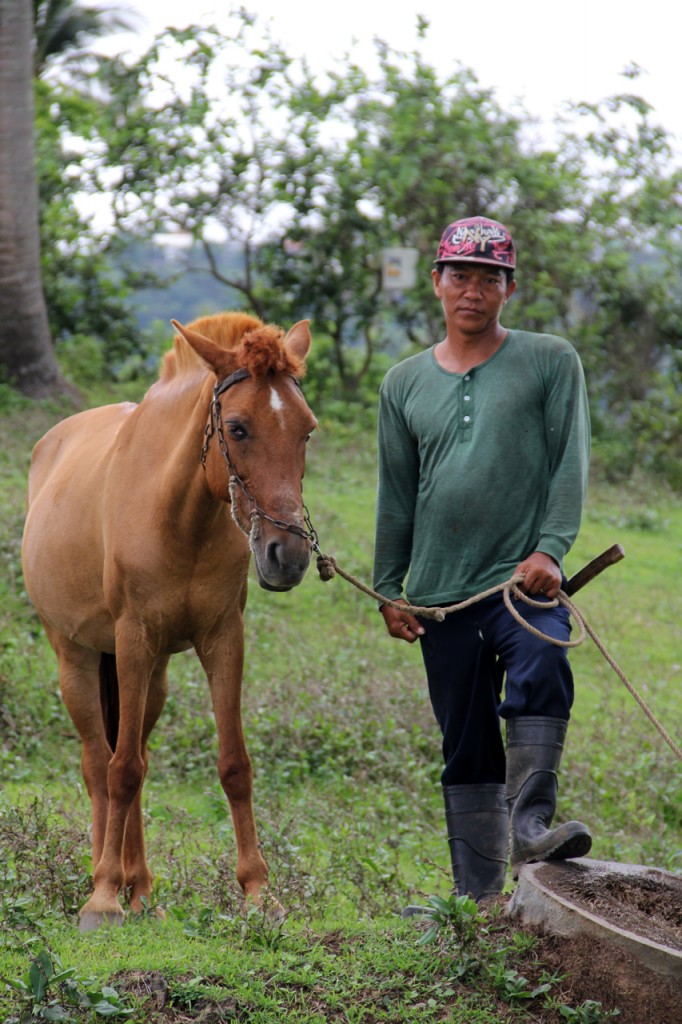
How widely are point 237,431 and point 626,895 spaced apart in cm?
204

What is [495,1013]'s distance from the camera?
3805 mm

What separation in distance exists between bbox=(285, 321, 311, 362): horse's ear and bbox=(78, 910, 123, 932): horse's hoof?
220 cm

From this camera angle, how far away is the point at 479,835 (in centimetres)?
461

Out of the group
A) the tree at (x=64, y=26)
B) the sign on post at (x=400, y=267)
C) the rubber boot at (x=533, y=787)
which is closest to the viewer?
the rubber boot at (x=533, y=787)

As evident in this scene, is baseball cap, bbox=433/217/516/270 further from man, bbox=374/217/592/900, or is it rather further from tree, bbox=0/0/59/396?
tree, bbox=0/0/59/396

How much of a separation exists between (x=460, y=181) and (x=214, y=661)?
12.8 meters

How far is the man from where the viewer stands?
14.0ft

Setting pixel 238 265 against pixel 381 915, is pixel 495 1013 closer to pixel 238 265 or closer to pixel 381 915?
pixel 381 915

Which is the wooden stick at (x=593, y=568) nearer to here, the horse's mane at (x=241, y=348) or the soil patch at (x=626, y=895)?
the soil patch at (x=626, y=895)

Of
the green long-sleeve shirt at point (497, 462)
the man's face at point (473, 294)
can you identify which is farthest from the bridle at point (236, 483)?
the man's face at point (473, 294)

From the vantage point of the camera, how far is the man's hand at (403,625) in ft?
15.3

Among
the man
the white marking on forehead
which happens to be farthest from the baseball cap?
the white marking on forehead

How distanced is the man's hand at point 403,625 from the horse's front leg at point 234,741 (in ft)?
1.98

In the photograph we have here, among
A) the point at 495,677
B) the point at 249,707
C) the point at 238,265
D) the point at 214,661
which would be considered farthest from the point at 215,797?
the point at 238,265
